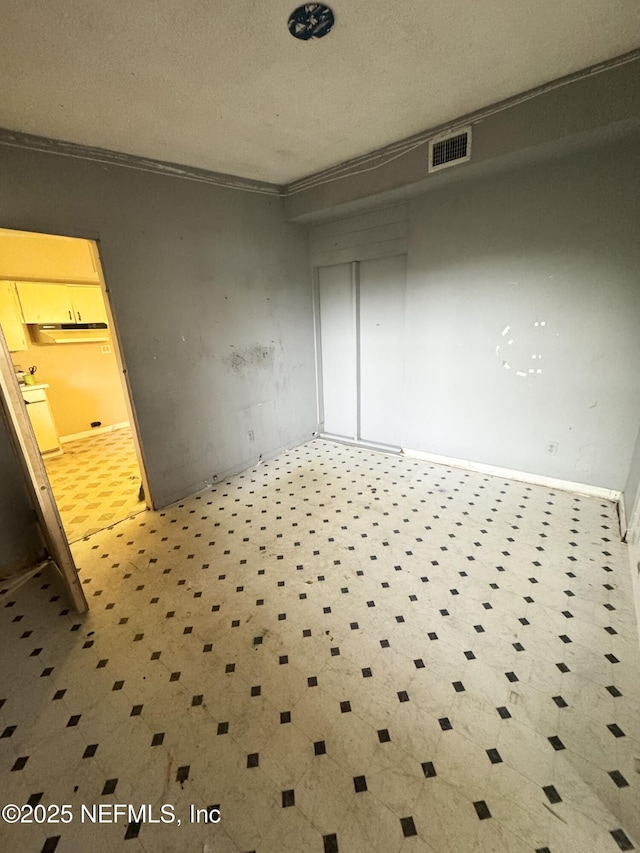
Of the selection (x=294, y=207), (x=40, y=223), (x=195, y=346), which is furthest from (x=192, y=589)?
(x=294, y=207)

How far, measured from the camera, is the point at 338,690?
1.67 m

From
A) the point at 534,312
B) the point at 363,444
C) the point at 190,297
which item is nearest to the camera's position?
the point at 534,312

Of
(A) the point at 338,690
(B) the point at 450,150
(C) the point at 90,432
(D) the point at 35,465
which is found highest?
(B) the point at 450,150

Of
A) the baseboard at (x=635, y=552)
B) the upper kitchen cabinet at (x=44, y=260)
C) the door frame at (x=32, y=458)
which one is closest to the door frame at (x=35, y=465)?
the door frame at (x=32, y=458)

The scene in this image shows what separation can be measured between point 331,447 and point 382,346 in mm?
1454

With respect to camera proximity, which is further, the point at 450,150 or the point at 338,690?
the point at 450,150

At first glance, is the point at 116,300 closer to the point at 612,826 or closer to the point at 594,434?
the point at 612,826

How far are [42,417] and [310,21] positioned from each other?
203 inches

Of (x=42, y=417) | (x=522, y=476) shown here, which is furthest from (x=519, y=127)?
(x=42, y=417)

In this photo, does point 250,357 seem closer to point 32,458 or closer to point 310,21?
point 32,458

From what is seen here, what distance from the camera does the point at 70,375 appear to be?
5.27 m

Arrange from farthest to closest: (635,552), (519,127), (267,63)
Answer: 1. (519,127)
2. (635,552)
3. (267,63)

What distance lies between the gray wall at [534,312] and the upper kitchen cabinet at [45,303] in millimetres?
4000

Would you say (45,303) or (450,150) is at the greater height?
(450,150)
